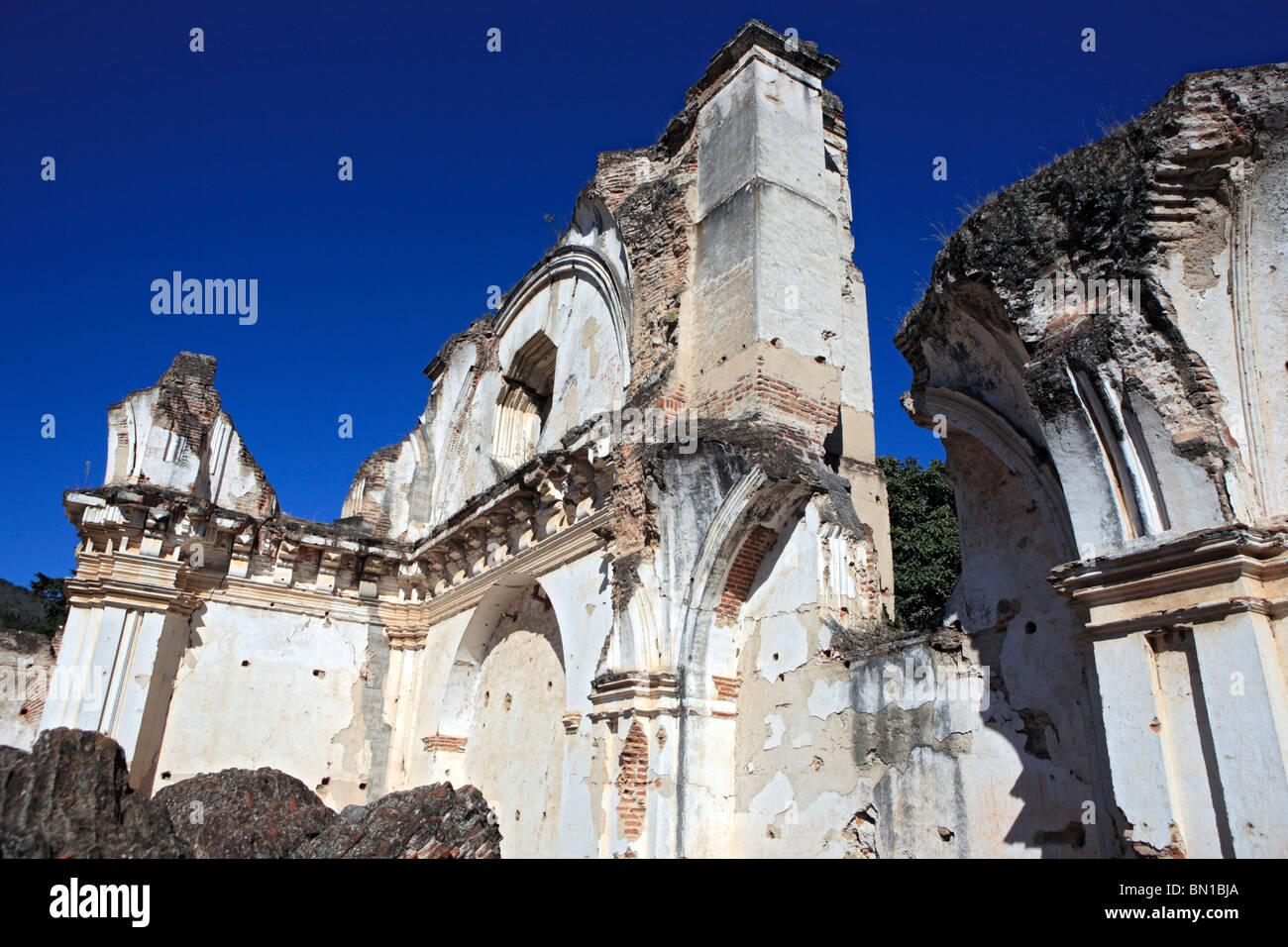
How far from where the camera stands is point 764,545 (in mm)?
6781

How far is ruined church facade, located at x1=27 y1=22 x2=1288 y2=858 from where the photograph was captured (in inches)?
146

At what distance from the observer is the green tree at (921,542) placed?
1656cm

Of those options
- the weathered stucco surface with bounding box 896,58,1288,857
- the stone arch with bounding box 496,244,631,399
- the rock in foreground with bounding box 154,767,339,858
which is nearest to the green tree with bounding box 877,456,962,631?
the stone arch with bounding box 496,244,631,399

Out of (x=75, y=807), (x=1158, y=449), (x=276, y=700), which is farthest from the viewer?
(x=276, y=700)

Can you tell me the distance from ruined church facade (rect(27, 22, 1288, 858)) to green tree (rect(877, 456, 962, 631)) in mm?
7846

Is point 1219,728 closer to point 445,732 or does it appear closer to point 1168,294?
point 1168,294

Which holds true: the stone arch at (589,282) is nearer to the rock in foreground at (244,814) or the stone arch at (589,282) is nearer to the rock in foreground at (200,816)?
the rock in foreground at (244,814)

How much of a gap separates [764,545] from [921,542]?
36.7ft

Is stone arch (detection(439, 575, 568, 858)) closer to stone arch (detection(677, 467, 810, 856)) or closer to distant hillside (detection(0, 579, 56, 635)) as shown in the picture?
stone arch (detection(677, 467, 810, 856))

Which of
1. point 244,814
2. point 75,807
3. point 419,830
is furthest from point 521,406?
point 75,807

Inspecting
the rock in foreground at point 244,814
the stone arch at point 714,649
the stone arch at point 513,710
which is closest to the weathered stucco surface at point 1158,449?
the stone arch at point 714,649

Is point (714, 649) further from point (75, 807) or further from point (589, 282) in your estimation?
point (589, 282)
